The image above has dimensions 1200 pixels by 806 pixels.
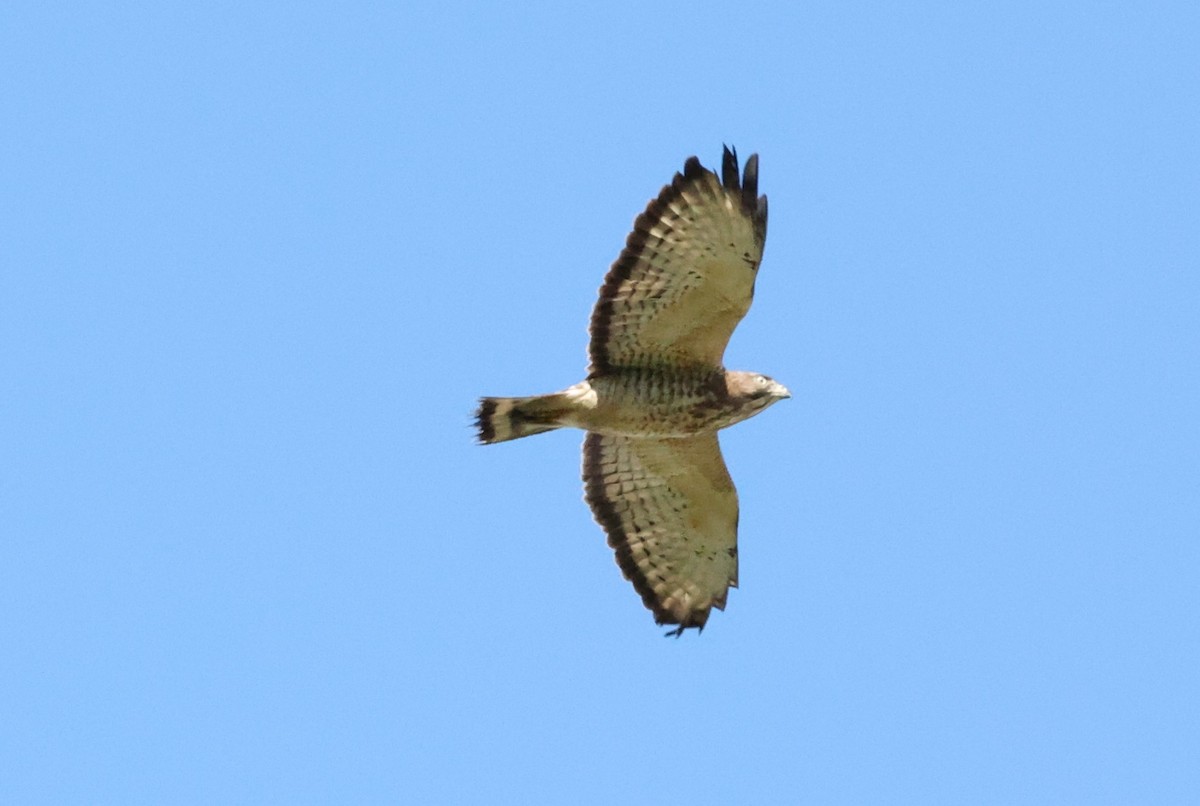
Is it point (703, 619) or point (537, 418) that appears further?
point (703, 619)

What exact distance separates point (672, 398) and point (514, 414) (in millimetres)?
1006

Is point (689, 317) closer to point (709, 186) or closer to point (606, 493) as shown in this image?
point (709, 186)

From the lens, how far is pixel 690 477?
13.9 meters

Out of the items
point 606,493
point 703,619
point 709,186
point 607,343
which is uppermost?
point 709,186

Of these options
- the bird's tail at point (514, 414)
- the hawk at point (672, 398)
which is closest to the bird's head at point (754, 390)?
the hawk at point (672, 398)

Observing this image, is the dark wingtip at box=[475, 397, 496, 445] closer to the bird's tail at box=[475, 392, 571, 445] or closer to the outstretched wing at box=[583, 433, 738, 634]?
the bird's tail at box=[475, 392, 571, 445]

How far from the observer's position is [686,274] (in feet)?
40.7

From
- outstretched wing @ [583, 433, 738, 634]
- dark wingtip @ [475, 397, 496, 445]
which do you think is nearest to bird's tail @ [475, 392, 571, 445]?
dark wingtip @ [475, 397, 496, 445]

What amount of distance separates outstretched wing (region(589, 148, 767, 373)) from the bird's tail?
37cm

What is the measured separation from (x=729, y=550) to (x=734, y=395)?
5.59ft

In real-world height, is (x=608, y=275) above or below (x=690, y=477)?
above

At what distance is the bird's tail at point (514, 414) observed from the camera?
500 inches

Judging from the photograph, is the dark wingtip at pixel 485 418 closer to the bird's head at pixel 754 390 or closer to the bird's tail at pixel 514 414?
the bird's tail at pixel 514 414

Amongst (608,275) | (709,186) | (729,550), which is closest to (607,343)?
(608,275)
